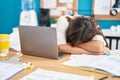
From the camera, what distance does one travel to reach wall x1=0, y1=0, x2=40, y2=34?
11.4ft

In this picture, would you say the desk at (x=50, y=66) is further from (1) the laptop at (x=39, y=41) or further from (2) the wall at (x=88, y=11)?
(2) the wall at (x=88, y=11)

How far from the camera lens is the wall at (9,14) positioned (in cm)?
346

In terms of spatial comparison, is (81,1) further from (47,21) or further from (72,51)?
(72,51)

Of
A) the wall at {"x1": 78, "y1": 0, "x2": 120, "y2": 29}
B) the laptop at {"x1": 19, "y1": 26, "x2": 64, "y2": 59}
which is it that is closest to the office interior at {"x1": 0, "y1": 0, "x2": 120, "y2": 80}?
the wall at {"x1": 78, "y1": 0, "x2": 120, "y2": 29}

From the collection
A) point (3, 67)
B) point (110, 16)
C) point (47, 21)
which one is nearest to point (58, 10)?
point (47, 21)

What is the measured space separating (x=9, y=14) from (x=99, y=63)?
103 inches

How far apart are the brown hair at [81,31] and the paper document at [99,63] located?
25 cm

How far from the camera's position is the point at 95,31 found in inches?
65.5

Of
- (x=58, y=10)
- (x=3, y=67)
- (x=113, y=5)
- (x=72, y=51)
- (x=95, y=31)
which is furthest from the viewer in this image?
(x=58, y=10)

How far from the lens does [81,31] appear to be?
157 centimetres

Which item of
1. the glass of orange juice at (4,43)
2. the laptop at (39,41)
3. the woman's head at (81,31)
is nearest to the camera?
the laptop at (39,41)

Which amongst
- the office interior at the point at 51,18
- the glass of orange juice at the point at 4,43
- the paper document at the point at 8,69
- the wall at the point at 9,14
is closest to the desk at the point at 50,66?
the paper document at the point at 8,69

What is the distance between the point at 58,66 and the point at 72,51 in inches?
13.1

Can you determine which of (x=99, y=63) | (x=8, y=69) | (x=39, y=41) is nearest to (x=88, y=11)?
(x=39, y=41)
